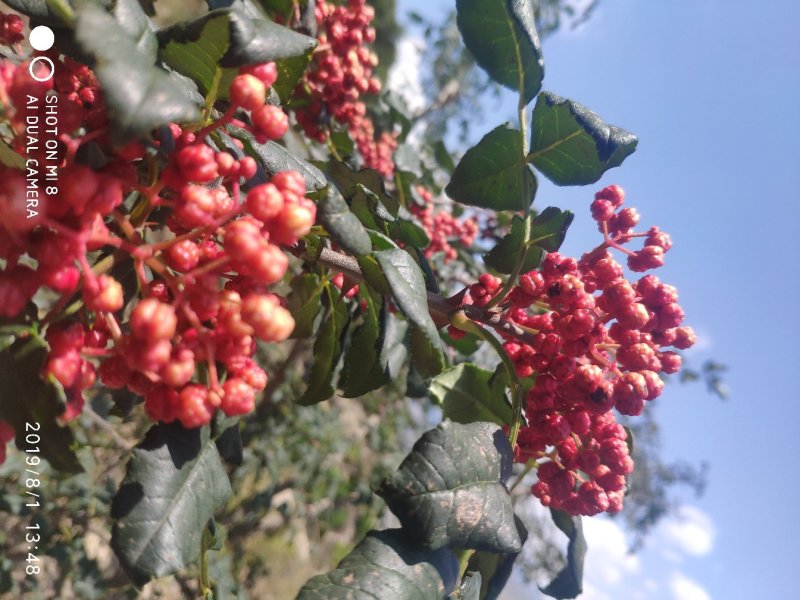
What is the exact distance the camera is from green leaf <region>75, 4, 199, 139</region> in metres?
0.53

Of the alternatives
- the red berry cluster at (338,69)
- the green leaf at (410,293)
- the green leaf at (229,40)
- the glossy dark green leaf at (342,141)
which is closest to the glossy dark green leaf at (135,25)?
the green leaf at (229,40)

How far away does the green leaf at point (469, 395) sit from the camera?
4.50ft

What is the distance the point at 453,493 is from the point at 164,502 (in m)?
0.42

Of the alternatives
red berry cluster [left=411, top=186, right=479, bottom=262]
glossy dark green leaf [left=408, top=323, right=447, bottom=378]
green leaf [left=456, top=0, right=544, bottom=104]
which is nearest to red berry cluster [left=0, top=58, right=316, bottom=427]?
glossy dark green leaf [left=408, top=323, right=447, bottom=378]

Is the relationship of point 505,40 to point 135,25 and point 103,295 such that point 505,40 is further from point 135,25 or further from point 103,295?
point 103,295

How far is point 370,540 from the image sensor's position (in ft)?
2.87

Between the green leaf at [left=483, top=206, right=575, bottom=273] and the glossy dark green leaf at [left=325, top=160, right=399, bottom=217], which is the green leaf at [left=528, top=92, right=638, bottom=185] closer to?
the green leaf at [left=483, top=206, right=575, bottom=273]

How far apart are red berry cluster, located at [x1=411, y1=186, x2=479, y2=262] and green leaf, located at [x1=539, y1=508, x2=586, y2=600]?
1.43 meters

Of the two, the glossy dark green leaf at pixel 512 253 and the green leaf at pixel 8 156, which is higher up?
the glossy dark green leaf at pixel 512 253

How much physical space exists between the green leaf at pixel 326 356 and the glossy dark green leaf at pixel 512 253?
1.37ft

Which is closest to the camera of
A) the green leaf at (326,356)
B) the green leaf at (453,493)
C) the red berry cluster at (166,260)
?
the red berry cluster at (166,260)

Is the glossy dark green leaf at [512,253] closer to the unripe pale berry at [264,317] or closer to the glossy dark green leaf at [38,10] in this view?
the unripe pale berry at [264,317]

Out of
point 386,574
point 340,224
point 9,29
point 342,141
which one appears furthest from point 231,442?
point 342,141

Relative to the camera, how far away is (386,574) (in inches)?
32.1
